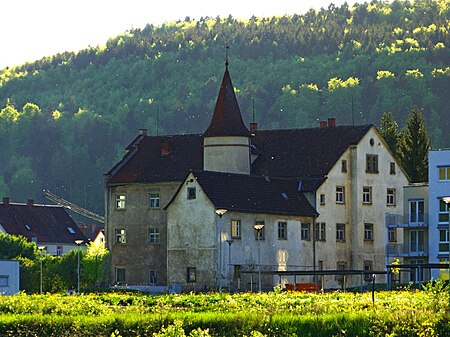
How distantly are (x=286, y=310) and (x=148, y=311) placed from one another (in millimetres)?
5723

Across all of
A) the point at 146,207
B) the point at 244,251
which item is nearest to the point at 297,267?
the point at 244,251

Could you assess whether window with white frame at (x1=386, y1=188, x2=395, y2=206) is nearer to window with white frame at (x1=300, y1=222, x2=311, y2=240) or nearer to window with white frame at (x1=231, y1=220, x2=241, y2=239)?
window with white frame at (x1=300, y1=222, x2=311, y2=240)

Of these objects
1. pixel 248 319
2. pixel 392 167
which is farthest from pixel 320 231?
pixel 248 319

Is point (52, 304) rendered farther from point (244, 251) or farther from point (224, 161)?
point (224, 161)

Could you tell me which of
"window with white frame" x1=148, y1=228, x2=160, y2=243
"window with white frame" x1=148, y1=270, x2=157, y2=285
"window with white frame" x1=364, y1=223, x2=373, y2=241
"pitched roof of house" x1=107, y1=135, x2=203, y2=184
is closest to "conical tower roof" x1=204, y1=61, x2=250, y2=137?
"pitched roof of house" x1=107, y1=135, x2=203, y2=184

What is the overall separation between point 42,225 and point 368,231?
5845 centimetres

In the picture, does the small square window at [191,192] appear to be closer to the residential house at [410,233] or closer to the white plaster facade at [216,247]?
the white plaster facade at [216,247]

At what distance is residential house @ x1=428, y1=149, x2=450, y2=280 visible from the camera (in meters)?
110

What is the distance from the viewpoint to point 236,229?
3976 inches

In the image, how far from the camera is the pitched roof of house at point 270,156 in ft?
363

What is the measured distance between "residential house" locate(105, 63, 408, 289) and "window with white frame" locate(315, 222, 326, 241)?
0.07 m

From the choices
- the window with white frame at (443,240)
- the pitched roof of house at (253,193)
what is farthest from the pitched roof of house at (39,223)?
the window with white frame at (443,240)

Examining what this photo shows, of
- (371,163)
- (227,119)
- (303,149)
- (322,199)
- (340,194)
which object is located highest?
(227,119)

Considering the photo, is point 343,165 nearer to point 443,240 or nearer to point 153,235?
point 443,240
